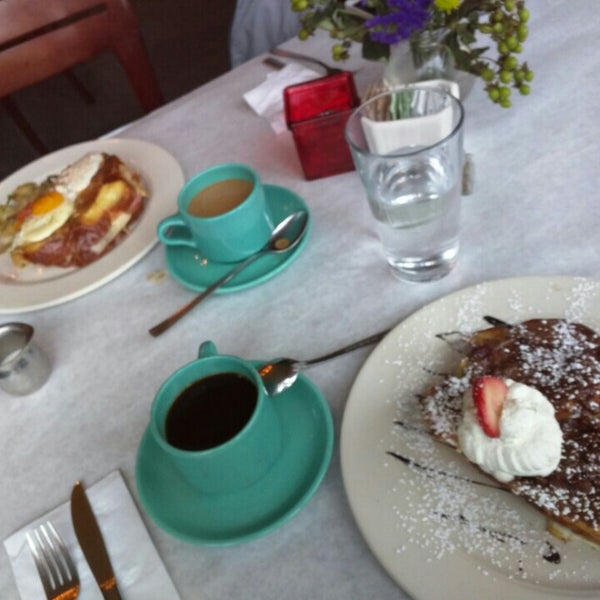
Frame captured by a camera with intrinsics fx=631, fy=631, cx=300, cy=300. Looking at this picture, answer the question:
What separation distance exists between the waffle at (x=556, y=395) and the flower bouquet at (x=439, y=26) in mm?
391

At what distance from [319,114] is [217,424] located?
21.5 inches

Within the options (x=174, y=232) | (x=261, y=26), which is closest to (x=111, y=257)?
(x=174, y=232)

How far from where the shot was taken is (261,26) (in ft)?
6.32

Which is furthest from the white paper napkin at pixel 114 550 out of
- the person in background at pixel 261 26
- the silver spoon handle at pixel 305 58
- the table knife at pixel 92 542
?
the person in background at pixel 261 26

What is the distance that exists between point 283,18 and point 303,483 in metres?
1.63

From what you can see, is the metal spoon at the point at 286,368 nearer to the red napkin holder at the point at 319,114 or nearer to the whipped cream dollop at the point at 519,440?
the whipped cream dollop at the point at 519,440

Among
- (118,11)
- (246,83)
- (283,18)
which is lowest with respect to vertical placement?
(283,18)

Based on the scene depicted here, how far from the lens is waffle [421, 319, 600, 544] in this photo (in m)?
0.56

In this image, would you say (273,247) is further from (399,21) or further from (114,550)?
(114,550)

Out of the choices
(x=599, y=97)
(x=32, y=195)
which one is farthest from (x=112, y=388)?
(x=599, y=97)

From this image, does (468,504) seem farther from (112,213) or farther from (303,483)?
(112,213)

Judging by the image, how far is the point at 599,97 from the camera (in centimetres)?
100

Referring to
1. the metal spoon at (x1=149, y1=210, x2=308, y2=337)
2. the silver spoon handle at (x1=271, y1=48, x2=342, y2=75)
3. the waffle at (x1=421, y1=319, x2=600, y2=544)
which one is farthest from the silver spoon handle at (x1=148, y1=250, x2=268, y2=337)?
the silver spoon handle at (x1=271, y1=48, x2=342, y2=75)

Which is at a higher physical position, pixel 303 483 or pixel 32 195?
pixel 32 195
